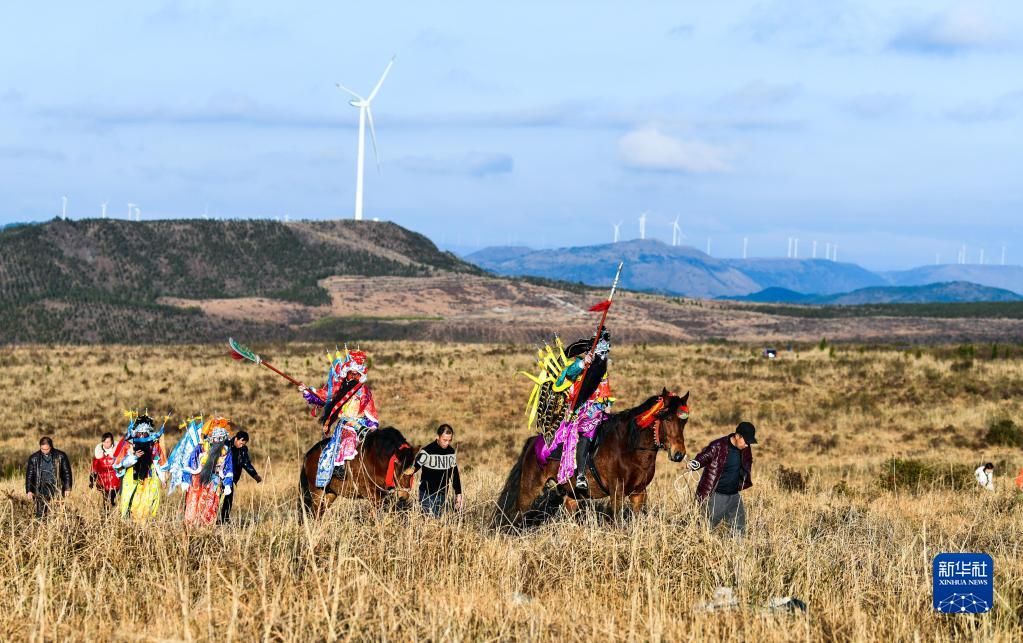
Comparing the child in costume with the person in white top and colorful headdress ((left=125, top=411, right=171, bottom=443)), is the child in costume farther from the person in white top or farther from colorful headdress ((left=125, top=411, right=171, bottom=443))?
the person in white top

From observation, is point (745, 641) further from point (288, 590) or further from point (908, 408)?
point (908, 408)

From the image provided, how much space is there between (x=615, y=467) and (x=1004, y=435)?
17.8m

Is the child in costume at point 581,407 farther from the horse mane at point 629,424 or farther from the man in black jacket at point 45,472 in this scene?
the man in black jacket at point 45,472

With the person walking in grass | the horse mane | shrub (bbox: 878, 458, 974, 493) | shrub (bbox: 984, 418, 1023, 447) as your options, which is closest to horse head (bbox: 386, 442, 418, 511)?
the person walking in grass

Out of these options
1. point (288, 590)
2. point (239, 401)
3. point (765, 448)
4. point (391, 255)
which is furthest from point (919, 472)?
point (391, 255)

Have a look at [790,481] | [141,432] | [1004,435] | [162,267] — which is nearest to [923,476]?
[790,481]

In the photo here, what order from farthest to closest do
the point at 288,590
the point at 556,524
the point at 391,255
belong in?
the point at 391,255, the point at 556,524, the point at 288,590

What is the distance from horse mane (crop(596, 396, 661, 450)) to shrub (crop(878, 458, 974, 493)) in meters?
8.10

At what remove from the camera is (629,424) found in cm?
1210

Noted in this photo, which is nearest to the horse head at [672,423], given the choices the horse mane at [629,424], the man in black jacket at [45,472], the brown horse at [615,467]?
the brown horse at [615,467]

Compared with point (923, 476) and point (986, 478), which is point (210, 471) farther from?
point (923, 476)

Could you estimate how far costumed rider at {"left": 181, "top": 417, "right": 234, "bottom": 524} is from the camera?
42.7ft

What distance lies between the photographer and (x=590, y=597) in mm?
7766

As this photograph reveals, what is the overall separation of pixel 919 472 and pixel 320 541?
15.0 metres
